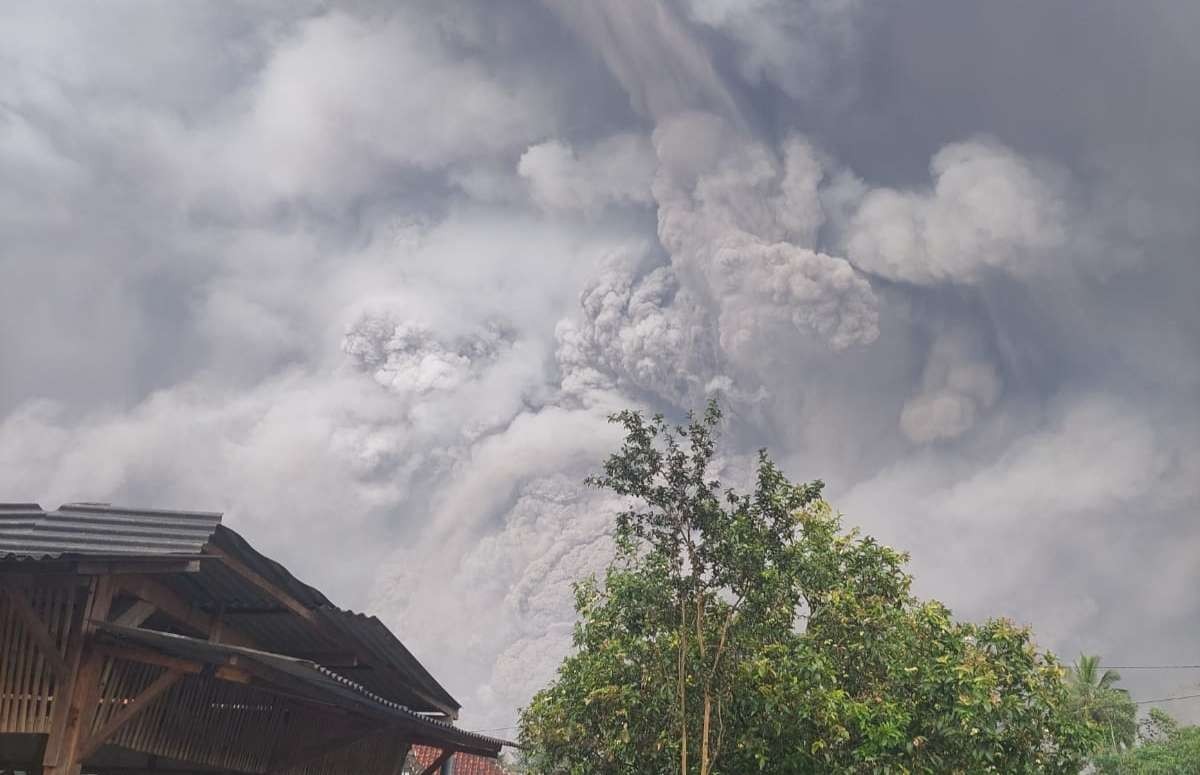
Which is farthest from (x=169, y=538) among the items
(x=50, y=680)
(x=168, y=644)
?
(x=50, y=680)

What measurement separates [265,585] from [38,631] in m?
1.95

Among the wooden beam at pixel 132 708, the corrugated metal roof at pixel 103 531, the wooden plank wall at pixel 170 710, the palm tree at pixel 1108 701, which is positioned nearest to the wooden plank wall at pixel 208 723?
the wooden plank wall at pixel 170 710

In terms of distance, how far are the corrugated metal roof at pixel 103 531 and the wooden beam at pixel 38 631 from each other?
1.30 ft

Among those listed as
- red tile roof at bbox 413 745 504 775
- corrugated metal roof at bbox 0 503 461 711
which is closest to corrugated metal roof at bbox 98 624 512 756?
corrugated metal roof at bbox 0 503 461 711

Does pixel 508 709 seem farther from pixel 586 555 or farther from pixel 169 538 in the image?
pixel 169 538

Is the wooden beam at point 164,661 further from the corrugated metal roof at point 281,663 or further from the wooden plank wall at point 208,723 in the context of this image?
the wooden plank wall at point 208,723

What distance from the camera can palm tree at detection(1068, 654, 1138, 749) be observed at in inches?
1980

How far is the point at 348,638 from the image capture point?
10719 mm

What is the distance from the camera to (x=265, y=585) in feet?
28.0

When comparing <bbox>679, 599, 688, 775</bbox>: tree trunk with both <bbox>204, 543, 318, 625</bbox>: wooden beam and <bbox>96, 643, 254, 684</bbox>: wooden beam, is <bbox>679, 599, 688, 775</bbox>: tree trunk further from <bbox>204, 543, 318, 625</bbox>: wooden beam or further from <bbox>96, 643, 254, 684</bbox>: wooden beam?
<bbox>96, 643, 254, 684</bbox>: wooden beam

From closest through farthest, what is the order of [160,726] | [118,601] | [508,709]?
[160,726] < [118,601] < [508,709]

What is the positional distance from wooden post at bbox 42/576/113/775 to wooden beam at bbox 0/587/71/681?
84mm

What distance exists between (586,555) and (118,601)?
17878 centimetres

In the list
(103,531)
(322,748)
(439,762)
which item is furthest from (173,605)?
(439,762)
